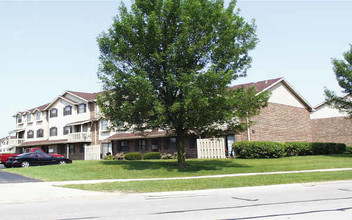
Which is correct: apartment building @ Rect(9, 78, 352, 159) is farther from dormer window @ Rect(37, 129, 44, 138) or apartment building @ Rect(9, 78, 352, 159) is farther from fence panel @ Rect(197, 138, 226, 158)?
fence panel @ Rect(197, 138, 226, 158)

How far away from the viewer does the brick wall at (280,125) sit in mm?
30188

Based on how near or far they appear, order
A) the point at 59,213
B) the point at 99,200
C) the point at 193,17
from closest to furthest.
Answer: the point at 59,213 < the point at 99,200 < the point at 193,17

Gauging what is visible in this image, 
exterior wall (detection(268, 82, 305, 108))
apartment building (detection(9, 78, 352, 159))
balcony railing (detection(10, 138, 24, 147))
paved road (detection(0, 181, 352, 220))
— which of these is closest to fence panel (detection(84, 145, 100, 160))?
apartment building (detection(9, 78, 352, 159))

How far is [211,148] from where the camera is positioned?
2873 centimetres

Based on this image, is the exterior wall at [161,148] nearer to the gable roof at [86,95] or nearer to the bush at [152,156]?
the bush at [152,156]

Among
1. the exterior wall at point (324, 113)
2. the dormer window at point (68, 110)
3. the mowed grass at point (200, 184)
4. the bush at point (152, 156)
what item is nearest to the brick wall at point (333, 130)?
the exterior wall at point (324, 113)

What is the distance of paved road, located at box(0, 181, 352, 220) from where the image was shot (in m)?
7.35

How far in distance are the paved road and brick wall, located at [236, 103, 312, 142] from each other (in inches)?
724

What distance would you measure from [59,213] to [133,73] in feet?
37.9

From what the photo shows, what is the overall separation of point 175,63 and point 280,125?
61.3 ft

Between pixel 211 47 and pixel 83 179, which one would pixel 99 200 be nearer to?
pixel 83 179

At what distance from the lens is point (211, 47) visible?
18188mm

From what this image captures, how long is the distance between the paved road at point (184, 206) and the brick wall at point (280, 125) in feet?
60.3

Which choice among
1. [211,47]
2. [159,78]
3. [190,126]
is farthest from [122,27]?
[190,126]
